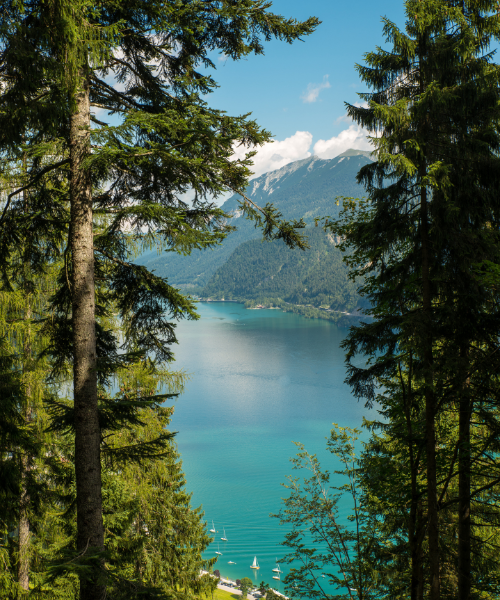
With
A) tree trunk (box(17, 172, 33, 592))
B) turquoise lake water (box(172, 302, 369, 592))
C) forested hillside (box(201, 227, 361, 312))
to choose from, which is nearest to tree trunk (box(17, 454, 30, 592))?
tree trunk (box(17, 172, 33, 592))

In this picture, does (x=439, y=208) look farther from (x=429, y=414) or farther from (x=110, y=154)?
(x=110, y=154)

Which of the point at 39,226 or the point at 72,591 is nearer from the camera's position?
the point at 39,226

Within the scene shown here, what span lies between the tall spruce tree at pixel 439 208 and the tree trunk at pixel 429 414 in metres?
0.01

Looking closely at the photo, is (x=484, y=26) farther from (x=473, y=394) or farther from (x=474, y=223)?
(x=473, y=394)

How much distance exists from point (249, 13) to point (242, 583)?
25868mm

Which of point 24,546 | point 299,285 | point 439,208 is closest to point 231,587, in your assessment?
point 24,546

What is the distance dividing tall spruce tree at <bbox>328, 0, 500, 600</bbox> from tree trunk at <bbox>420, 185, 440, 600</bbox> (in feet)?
0.04

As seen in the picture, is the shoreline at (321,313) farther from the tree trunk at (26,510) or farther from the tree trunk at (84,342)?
the tree trunk at (84,342)

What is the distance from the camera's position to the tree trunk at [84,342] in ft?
10.3

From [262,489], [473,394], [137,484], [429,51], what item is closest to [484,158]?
[429,51]

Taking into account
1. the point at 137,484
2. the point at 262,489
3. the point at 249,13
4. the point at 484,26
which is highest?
the point at 484,26

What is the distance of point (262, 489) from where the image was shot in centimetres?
2783

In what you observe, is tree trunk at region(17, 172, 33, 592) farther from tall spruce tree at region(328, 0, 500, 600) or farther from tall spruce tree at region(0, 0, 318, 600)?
tall spruce tree at region(328, 0, 500, 600)

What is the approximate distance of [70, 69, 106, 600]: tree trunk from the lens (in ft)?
10.3
